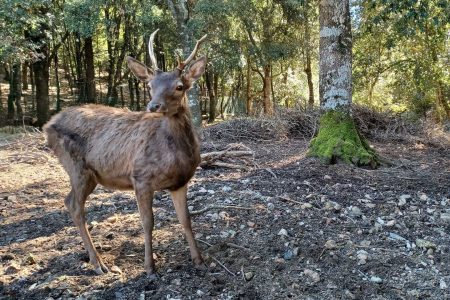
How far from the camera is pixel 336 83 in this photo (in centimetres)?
685

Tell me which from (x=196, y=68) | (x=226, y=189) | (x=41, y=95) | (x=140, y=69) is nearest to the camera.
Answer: (x=196, y=68)

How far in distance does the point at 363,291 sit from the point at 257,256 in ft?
3.15

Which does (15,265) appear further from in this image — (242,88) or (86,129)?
(242,88)

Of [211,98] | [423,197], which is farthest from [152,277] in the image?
[211,98]

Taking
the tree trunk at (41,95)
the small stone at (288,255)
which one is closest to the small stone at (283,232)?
the small stone at (288,255)

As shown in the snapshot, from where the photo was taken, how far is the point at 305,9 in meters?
20.3

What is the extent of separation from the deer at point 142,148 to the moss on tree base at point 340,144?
3.04m

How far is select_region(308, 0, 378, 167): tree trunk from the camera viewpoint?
22.0 feet

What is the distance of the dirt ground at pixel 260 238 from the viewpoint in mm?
3645

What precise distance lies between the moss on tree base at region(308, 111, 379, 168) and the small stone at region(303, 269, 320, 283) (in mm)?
2904

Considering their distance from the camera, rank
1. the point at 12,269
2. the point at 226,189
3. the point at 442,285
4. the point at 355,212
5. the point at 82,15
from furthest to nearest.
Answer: the point at 82,15
the point at 226,189
the point at 355,212
the point at 12,269
the point at 442,285

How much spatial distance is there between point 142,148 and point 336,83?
3880 mm

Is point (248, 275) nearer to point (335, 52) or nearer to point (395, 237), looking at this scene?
point (395, 237)

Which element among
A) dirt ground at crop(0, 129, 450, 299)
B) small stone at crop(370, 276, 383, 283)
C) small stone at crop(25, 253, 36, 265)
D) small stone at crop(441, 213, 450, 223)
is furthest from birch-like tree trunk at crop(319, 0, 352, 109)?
small stone at crop(25, 253, 36, 265)
